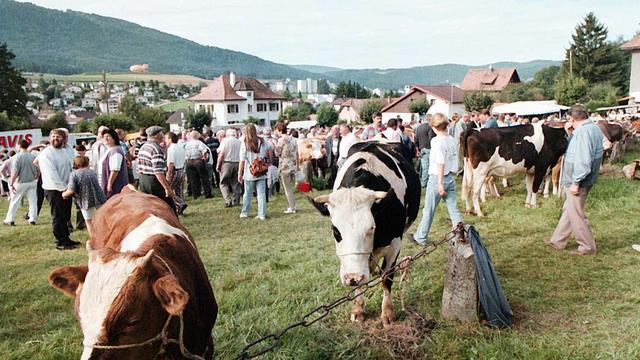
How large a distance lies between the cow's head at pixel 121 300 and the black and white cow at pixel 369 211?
2007 mm

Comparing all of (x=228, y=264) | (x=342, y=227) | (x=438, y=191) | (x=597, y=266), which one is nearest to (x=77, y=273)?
(x=342, y=227)

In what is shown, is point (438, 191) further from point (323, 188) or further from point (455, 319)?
point (323, 188)

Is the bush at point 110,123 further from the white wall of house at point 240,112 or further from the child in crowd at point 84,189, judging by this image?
the child in crowd at point 84,189

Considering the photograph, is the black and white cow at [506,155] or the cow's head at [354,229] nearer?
the cow's head at [354,229]

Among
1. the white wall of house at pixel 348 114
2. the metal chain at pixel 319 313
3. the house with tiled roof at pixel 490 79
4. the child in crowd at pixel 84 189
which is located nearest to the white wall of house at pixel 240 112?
the white wall of house at pixel 348 114

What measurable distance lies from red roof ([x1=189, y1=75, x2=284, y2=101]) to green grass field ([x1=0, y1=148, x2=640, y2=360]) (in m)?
75.0

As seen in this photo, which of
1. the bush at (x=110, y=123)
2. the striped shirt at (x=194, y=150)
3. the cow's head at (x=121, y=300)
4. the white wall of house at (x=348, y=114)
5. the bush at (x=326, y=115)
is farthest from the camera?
the white wall of house at (x=348, y=114)

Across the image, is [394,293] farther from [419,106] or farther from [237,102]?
[237,102]

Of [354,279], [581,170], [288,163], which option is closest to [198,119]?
[288,163]

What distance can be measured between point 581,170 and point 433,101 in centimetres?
7341

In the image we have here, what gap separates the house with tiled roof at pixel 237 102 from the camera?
8119cm

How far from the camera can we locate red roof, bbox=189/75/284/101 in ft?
268

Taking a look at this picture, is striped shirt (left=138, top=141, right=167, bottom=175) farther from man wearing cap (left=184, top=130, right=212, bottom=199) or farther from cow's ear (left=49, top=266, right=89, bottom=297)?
cow's ear (left=49, top=266, right=89, bottom=297)

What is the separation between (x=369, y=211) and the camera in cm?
404
